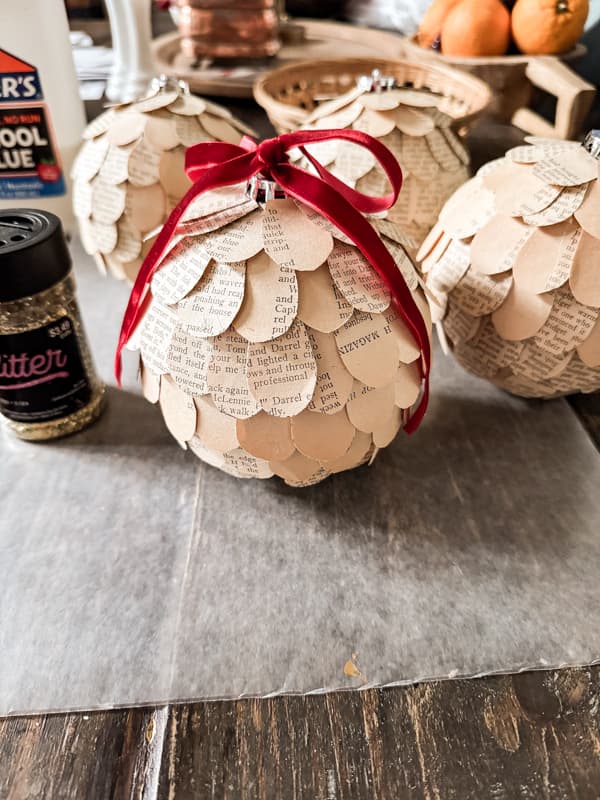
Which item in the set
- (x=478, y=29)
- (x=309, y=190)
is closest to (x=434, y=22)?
(x=478, y=29)

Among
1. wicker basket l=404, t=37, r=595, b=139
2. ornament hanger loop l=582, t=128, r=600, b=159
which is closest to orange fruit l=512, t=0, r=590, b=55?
wicker basket l=404, t=37, r=595, b=139

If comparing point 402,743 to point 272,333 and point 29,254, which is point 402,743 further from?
point 29,254

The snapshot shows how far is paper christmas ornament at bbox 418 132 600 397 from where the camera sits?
449mm

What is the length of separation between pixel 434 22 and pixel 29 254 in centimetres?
68

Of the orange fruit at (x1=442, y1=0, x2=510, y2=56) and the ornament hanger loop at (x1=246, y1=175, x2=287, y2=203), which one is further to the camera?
the orange fruit at (x1=442, y1=0, x2=510, y2=56)

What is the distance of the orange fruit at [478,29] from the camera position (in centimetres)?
77

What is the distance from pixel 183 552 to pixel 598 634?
28 cm

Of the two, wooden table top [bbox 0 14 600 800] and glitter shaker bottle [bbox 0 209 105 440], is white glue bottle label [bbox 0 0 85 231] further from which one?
wooden table top [bbox 0 14 600 800]

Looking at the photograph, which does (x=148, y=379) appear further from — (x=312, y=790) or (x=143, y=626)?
(x=312, y=790)

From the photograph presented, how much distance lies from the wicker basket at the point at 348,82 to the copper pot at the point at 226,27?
31 centimetres

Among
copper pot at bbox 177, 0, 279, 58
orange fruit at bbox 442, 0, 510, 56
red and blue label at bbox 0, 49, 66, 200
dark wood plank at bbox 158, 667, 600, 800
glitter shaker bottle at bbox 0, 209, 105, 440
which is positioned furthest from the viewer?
copper pot at bbox 177, 0, 279, 58

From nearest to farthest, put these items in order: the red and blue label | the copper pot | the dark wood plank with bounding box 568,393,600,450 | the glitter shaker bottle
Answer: the glitter shaker bottle < the dark wood plank with bounding box 568,393,600,450 < the red and blue label < the copper pot

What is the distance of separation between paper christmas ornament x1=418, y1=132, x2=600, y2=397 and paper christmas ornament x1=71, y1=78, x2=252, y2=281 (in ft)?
0.80

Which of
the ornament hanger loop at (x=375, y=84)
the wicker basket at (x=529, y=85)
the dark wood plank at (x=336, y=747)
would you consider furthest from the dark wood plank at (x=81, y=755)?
the wicker basket at (x=529, y=85)
